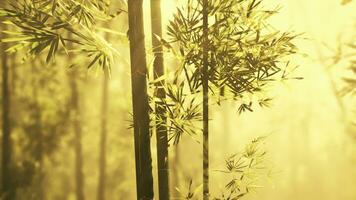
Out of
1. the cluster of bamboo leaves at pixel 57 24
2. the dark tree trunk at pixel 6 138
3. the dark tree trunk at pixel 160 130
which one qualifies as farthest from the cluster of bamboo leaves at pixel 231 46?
the dark tree trunk at pixel 6 138

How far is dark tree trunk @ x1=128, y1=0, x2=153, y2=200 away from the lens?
393 cm

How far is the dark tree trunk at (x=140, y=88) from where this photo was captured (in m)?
3.93

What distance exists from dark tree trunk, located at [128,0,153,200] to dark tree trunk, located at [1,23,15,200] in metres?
9.43

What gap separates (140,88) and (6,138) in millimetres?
9997

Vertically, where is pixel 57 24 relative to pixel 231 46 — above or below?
above

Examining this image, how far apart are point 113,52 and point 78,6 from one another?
43 cm

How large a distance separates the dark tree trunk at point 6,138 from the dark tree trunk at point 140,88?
9430 mm

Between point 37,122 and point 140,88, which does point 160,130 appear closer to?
point 140,88

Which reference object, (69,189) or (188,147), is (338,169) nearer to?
(188,147)

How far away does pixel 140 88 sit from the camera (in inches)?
156

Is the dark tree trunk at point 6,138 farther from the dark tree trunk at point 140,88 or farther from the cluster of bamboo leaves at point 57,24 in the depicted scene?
the dark tree trunk at point 140,88

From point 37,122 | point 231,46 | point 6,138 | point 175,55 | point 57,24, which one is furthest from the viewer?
point 37,122

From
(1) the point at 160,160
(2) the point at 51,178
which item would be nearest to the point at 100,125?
(2) the point at 51,178

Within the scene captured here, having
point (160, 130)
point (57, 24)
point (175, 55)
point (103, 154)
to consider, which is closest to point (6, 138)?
point (103, 154)
